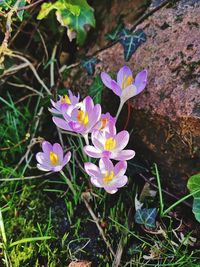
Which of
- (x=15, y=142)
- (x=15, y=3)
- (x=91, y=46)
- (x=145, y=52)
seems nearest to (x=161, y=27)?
(x=145, y=52)

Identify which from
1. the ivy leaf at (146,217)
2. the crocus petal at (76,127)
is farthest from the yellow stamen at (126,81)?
the ivy leaf at (146,217)

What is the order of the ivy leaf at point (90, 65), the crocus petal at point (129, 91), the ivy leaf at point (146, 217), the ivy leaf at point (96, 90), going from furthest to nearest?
1. the ivy leaf at point (90, 65)
2. the ivy leaf at point (96, 90)
3. the ivy leaf at point (146, 217)
4. the crocus petal at point (129, 91)

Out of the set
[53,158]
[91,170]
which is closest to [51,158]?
[53,158]

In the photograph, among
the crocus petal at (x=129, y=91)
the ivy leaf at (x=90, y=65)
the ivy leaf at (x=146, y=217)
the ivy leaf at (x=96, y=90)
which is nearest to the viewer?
the crocus petal at (x=129, y=91)

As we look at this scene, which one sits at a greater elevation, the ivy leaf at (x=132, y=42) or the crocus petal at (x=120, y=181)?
the ivy leaf at (x=132, y=42)

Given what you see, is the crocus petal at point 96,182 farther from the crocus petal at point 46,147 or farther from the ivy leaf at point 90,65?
the ivy leaf at point 90,65

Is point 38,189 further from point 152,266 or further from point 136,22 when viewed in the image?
point 136,22

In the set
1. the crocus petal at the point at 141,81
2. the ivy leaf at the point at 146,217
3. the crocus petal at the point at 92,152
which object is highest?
the crocus petal at the point at 141,81
